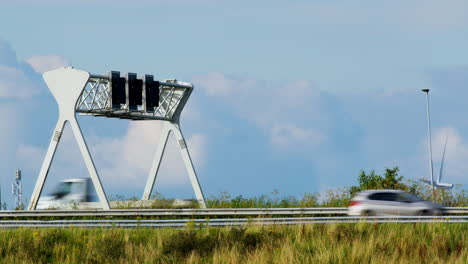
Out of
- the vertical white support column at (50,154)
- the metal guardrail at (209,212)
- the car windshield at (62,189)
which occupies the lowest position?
the metal guardrail at (209,212)

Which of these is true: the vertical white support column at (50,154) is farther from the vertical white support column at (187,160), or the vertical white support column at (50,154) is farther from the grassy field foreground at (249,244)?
the grassy field foreground at (249,244)

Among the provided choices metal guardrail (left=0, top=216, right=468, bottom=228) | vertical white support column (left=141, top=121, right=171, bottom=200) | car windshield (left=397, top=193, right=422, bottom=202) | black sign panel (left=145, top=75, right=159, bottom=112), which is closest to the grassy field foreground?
metal guardrail (left=0, top=216, right=468, bottom=228)

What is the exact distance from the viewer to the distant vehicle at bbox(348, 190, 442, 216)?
29781mm

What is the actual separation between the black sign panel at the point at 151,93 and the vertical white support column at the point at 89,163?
13.8 ft

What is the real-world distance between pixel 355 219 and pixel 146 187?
23.5m

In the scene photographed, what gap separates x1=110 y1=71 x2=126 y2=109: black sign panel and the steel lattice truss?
29cm

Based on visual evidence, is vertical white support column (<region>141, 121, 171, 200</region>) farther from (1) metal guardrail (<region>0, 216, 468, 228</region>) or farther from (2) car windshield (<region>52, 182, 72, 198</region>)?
(1) metal guardrail (<region>0, 216, 468, 228</region>)

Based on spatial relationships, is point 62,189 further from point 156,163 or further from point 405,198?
point 405,198

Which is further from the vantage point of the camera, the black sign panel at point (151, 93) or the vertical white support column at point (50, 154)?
the black sign panel at point (151, 93)

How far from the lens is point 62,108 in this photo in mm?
41719

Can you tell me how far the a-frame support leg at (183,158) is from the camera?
45.9m

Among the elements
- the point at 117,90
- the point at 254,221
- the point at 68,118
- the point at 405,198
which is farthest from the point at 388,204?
the point at 68,118

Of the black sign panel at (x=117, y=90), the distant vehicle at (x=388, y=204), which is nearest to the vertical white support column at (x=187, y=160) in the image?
the black sign panel at (x=117, y=90)

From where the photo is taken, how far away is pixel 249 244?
19969 millimetres
